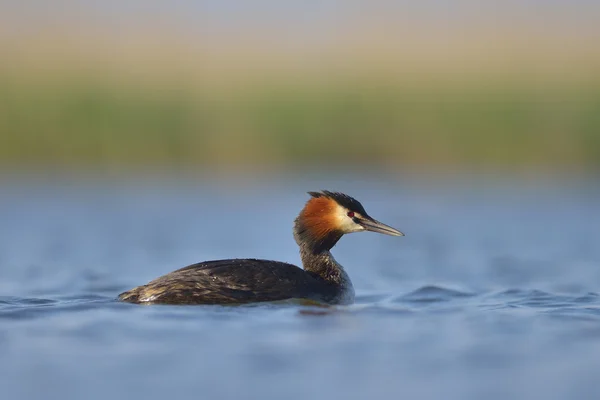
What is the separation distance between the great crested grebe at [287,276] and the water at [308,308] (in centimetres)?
24

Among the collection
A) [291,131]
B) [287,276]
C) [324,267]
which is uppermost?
[291,131]

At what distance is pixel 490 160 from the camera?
23.3 metres

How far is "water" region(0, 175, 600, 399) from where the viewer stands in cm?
753

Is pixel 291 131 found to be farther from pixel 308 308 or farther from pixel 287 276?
pixel 308 308

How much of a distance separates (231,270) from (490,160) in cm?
1374

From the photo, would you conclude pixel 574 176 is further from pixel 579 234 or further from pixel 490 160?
pixel 579 234

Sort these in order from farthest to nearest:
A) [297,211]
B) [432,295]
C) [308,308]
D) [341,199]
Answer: [297,211] < [341,199] < [432,295] < [308,308]

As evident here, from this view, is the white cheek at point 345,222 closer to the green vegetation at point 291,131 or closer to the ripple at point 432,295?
the ripple at point 432,295

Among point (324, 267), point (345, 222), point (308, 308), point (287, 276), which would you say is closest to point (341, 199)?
point (345, 222)

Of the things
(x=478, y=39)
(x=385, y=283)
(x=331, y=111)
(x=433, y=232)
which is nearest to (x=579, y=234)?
(x=433, y=232)

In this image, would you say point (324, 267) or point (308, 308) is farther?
point (324, 267)

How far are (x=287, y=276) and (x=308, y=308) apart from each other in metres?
0.44

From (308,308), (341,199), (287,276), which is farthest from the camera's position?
(341,199)

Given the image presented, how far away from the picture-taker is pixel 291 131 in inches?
927
